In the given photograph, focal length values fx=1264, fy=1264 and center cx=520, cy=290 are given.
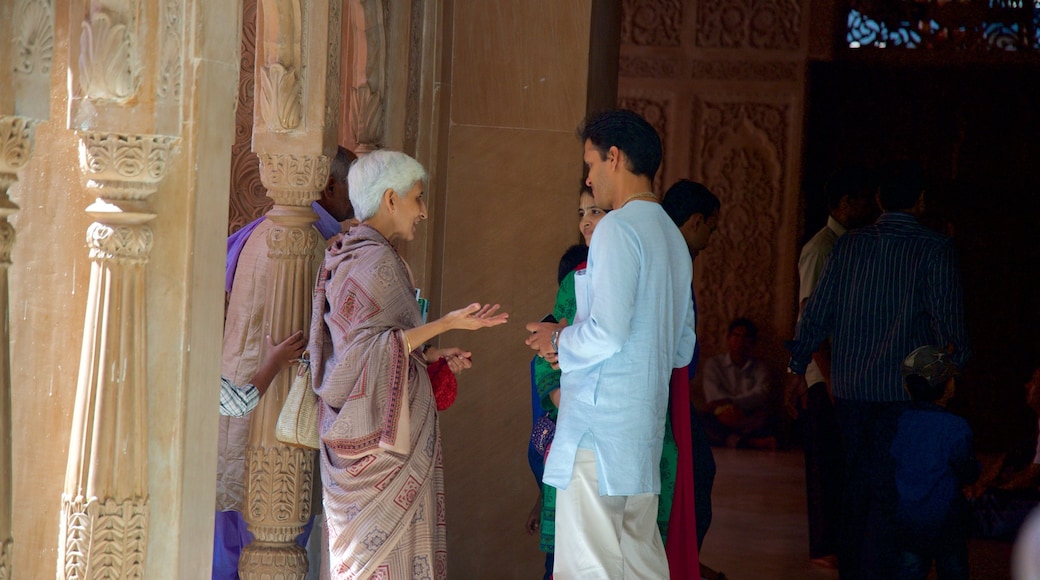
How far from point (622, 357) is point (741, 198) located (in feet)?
22.5

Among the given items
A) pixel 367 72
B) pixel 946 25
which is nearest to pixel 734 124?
pixel 946 25

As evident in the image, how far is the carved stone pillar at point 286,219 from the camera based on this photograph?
Result: 397 cm

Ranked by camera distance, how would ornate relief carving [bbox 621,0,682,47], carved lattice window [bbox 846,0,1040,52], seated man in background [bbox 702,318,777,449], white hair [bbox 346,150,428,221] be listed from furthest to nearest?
ornate relief carving [bbox 621,0,682,47] < seated man in background [bbox 702,318,777,449] < carved lattice window [bbox 846,0,1040,52] < white hair [bbox 346,150,428,221]

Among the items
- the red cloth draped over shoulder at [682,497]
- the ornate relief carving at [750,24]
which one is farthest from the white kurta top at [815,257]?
the ornate relief carving at [750,24]

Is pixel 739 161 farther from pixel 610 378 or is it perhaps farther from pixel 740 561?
pixel 610 378

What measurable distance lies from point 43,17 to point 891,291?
10.8 ft

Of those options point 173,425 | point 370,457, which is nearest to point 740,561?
point 370,457

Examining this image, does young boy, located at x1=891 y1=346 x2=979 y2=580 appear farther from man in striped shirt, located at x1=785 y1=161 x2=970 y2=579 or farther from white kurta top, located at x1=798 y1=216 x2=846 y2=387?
white kurta top, located at x1=798 y1=216 x2=846 y2=387

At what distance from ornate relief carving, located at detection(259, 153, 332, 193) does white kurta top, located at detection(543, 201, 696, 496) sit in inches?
42.9

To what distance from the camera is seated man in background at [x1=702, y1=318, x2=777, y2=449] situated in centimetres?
980

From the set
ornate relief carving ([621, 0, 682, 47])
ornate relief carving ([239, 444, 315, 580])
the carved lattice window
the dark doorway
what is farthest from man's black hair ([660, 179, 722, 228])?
the carved lattice window

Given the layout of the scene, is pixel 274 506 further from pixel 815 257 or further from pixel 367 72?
pixel 815 257

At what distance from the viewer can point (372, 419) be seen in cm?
358

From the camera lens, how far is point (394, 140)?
15.9 feet
